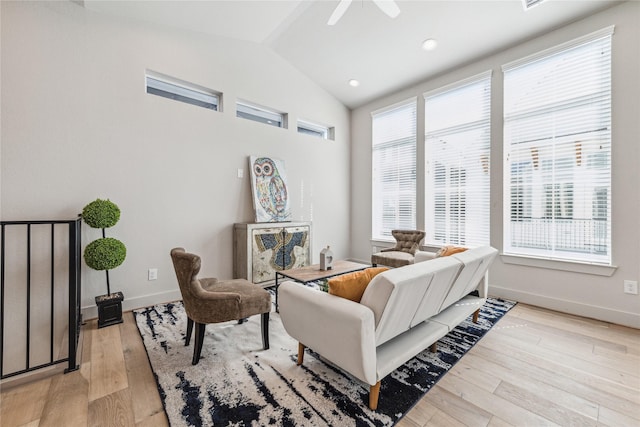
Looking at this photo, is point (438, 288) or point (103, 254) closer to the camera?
point (438, 288)

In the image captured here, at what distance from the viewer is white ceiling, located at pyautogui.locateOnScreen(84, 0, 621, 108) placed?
2.93 meters

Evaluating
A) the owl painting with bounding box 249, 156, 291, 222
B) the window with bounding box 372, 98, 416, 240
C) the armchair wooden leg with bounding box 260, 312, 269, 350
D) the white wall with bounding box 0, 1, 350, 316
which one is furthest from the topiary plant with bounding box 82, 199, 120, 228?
the window with bounding box 372, 98, 416, 240

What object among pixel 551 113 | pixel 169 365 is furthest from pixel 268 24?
pixel 169 365

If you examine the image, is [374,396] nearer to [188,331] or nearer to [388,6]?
[188,331]

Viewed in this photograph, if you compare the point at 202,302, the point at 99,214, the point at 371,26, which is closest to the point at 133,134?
the point at 99,214

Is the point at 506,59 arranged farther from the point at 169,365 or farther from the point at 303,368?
the point at 169,365

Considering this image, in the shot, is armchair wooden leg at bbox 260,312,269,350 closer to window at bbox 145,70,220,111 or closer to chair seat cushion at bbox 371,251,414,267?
chair seat cushion at bbox 371,251,414,267

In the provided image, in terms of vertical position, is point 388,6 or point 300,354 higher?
point 388,6

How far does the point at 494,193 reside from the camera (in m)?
3.55

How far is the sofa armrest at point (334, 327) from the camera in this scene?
1416 mm

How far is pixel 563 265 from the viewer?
3.02 metres

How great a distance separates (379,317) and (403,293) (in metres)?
0.19

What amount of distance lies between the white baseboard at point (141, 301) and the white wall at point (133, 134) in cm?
1

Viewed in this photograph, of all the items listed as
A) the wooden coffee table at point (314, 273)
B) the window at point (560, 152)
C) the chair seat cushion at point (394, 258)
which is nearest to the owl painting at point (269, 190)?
the wooden coffee table at point (314, 273)
